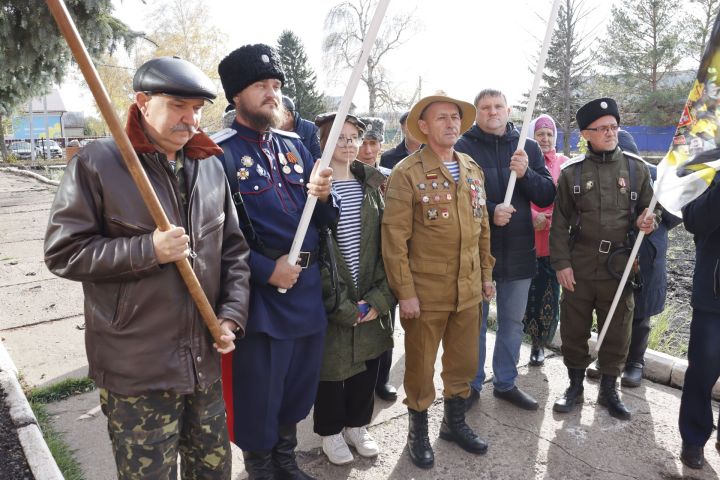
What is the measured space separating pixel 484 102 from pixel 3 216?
1193cm

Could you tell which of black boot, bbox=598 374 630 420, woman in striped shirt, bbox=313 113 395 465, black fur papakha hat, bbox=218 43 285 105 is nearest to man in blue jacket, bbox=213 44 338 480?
black fur papakha hat, bbox=218 43 285 105

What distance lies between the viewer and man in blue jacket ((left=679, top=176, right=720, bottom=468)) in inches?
109

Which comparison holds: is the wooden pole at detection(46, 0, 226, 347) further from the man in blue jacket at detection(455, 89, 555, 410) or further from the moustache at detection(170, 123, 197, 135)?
the man in blue jacket at detection(455, 89, 555, 410)

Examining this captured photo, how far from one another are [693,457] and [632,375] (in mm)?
1093

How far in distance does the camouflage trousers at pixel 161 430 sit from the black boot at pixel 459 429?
1505 mm

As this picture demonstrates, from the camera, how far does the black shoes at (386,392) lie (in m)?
3.76

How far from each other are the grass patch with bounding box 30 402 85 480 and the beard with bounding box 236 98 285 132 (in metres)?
2.07

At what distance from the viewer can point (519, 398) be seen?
143 inches

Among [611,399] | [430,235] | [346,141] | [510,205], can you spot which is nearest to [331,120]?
[346,141]

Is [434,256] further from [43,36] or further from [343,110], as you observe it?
[43,36]

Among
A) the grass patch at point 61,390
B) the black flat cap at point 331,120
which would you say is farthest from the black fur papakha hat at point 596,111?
the grass patch at point 61,390

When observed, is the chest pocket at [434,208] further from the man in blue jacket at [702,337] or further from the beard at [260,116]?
the man in blue jacket at [702,337]

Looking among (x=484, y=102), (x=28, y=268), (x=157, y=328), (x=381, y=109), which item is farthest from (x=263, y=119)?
(x=381, y=109)

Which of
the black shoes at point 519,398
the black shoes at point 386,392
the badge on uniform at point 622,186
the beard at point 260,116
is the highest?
the beard at point 260,116
